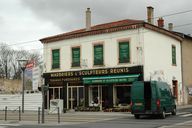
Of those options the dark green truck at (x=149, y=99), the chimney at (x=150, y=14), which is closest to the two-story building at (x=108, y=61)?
the chimney at (x=150, y=14)

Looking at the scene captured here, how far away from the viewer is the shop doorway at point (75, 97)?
40.3 m

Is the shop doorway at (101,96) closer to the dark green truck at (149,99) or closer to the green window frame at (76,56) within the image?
the green window frame at (76,56)

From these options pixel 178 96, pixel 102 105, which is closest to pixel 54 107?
pixel 102 105

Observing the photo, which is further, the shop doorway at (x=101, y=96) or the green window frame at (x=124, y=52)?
the shop doorway at (x=101, y=96)

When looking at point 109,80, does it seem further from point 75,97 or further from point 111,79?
point 75,97

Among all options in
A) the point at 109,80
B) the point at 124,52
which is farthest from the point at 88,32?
the point at 109,80

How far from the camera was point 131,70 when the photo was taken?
119 ft

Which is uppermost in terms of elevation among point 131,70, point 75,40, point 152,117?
point 75,40

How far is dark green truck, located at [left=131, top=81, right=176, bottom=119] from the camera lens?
27.2 m

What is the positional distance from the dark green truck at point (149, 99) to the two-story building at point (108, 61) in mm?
7557

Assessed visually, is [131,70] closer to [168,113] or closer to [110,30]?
[110,30]

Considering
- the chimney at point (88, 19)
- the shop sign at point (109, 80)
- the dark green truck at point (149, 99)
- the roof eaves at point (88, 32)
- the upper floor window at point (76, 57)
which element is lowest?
the dark green truck at point (149, 99)

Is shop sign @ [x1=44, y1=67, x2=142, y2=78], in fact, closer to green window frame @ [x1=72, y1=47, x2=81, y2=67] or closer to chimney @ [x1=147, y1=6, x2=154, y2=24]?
green window frame @ [x1=72, y1=47, x2=81, y2=67]

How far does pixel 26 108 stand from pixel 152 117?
59.8 ft
